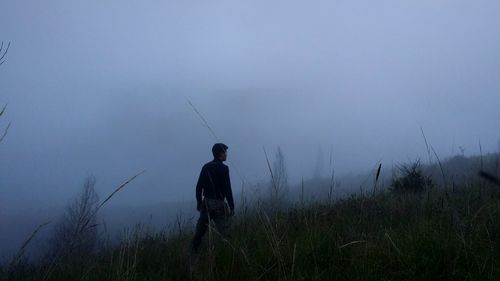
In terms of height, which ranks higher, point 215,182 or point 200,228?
point 215,182

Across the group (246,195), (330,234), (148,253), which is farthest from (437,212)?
(148,253)

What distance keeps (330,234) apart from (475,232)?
1059 millimetres

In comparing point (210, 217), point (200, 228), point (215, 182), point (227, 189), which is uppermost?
point (215, 182)

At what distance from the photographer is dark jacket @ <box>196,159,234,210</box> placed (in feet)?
20.2

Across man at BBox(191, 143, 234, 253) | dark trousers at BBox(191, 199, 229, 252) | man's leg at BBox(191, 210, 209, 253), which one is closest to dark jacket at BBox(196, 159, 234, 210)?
man at BBox(191, 143, 234, 253)

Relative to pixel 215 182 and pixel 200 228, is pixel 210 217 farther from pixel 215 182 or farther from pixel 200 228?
pixel 215 182

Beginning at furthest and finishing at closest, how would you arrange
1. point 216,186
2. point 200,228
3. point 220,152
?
point 220,152, point 216,186, point 200,228

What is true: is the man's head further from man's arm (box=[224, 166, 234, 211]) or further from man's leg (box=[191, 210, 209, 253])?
man's leg (box=[191, 210, 209, 253])

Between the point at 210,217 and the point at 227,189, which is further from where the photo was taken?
the point at 227,189

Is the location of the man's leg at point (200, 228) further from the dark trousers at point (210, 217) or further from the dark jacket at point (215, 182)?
the dark jacket at point (215, 182)

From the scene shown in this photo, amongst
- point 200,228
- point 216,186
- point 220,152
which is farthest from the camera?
point 220,152

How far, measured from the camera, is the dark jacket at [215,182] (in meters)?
6.16

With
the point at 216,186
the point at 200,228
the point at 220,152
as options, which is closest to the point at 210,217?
the point at 200,228

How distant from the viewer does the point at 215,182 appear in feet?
20.4
